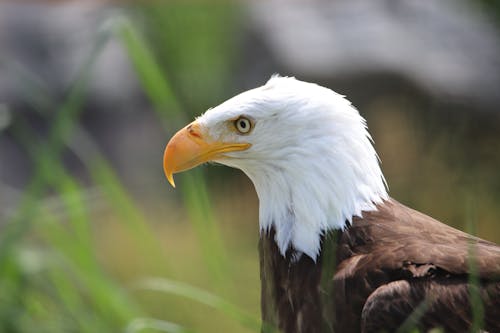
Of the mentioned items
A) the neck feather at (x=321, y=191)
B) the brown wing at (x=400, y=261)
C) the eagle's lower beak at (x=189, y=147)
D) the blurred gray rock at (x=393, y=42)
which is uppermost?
the blurred gray rock at (x=393, y=42)

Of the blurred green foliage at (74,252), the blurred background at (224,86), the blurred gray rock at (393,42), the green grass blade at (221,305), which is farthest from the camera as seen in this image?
the blurred gray rock at (393,42)

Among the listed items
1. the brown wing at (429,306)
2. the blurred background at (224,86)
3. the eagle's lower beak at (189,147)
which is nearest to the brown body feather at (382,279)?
the brown wing at (429,306)

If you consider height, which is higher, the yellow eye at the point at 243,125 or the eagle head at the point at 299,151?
the yellow eye at the point at 243,125

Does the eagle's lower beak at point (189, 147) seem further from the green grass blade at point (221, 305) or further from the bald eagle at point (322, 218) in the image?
the green grass blade at point (221, 305)

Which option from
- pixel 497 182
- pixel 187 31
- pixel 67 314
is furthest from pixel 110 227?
pixel 67 314

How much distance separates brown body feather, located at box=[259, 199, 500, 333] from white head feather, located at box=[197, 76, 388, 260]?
62mm

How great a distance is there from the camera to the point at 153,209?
8305mm

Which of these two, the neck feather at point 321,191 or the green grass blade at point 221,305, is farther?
the neck feather at point 321,191

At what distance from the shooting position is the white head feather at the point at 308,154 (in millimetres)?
3080

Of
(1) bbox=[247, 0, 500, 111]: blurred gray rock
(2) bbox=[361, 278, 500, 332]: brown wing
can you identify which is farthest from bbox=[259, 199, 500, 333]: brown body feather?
(1) bbox=[247, 0, 500, 111]: blurred gray rock

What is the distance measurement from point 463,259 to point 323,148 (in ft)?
1.95

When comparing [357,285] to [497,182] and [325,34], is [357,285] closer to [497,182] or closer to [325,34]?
[497,182]

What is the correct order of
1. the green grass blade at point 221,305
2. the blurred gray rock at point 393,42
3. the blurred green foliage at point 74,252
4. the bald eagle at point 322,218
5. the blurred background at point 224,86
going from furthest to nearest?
the blurred gray rock at point 393,42
the blurred background at point 224,86
the blurred green foliage at point 74,252
the bald eagle at point 322,218
the green grass blade at point 221,305

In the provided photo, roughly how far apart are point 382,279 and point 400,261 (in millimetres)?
72
